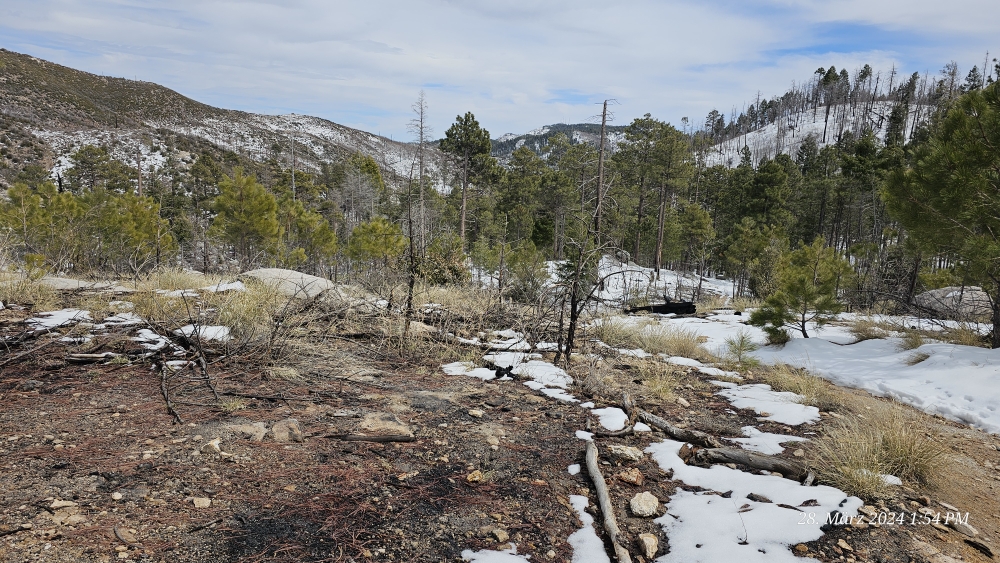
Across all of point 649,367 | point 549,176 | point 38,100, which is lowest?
point 649,367

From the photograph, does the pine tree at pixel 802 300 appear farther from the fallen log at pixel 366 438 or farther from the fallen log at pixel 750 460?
the fallen log at pixel 366 438

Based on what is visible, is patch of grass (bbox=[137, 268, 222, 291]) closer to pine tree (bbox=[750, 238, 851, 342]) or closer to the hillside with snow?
pine tree (bbox=[750, 238, 851, 342])

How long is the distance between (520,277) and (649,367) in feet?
25.3

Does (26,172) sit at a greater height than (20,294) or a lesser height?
greater

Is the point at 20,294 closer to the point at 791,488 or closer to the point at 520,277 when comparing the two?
the point at 791,488

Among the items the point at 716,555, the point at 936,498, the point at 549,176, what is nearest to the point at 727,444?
the point at 936,498

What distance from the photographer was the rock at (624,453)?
3.04 meters

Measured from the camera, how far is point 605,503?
2406mm

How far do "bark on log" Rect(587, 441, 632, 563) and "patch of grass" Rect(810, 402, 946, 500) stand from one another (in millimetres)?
1355

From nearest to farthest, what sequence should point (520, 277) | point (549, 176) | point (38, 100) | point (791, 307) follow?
point (791, 307) < point (520, 277) < point (549, 176) < point (38, 100)

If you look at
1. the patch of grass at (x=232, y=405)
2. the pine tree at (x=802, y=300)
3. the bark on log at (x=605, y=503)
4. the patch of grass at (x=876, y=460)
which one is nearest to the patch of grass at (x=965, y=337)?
the pine tree at (x=802, y=300)

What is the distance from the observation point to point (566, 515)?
2.37 metres

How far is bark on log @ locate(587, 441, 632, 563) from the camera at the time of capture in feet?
6.61

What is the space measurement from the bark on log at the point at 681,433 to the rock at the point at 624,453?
497 millimetres
